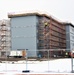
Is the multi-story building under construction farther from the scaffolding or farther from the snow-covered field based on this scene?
the snow-covered field

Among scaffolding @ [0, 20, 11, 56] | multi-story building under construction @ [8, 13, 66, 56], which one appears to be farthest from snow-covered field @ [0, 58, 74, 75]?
scaffolding @ [0, 20, 11, 56]

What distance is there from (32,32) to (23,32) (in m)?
4.44

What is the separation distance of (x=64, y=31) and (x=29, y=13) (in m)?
33.4

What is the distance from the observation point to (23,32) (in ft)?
284

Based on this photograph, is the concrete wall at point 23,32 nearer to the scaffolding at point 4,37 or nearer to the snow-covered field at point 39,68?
the scaffolding at point 4,37

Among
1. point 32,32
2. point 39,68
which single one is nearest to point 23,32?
point 32,32

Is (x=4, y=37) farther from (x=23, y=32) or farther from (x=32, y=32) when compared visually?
(x=32, y=32)

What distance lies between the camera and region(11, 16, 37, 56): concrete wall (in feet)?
275

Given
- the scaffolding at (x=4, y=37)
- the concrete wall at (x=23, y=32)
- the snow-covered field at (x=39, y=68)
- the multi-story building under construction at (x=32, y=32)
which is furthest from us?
the scaffolding at (x=4, y=37)

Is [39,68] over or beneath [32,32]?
beneath

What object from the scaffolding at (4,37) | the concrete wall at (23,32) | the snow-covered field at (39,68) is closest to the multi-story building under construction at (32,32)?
the concrete wall at (23,32)

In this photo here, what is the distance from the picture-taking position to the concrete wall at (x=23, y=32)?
83.7 metres

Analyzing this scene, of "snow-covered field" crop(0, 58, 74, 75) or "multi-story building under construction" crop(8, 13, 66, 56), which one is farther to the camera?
"multi-story building under construction" crop(8, 13, 66, 56)

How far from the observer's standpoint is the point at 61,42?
350ft
